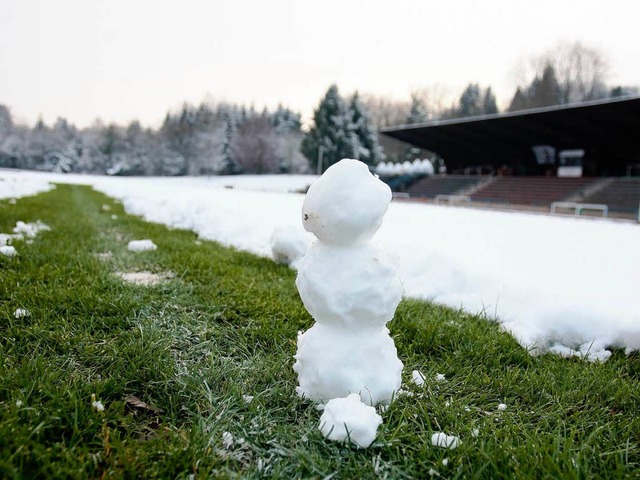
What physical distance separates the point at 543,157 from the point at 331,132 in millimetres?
22294

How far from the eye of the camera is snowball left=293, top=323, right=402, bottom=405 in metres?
1.47

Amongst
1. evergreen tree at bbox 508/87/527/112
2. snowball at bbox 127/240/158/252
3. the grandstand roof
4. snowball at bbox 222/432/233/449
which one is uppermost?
evergreen tree at bbox 508/87/527/112

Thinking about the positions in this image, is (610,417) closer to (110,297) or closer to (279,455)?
(279,455)

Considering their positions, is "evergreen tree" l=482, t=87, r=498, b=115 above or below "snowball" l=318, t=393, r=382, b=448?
above

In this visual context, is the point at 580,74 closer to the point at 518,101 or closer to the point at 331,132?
the point at 518,101

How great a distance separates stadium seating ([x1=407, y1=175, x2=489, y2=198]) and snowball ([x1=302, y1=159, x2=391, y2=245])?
31788 millimetres

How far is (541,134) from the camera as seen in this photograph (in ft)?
85.0

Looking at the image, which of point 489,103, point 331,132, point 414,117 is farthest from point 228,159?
point 489,103

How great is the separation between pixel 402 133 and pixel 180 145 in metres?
43.4

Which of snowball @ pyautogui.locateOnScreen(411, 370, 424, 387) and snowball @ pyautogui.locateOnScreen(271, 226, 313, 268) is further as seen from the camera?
snowball @ pyautogui.locateOnScreen(271, 226, 313, 268)

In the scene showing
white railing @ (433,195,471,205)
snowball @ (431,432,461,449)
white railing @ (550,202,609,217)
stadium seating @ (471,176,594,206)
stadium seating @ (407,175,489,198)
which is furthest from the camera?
stadium seating @ (407,175,489,198)

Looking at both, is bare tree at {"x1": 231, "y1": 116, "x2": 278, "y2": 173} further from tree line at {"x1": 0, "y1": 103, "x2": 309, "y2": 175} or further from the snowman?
the snowman

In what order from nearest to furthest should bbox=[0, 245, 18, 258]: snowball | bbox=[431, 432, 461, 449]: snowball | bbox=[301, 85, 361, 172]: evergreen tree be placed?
1. bbox=[431, 432, 461, 449]: snowball
2. bbox=[0, 245, 18, 258]: snowball
3. bbox=[301, 85, 361, 172]: evergreen tree

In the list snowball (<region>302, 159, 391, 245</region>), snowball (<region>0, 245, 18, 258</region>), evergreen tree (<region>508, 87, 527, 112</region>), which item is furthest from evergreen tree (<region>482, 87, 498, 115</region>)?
snowball (<region>302, 159, 391, 245</region>)
